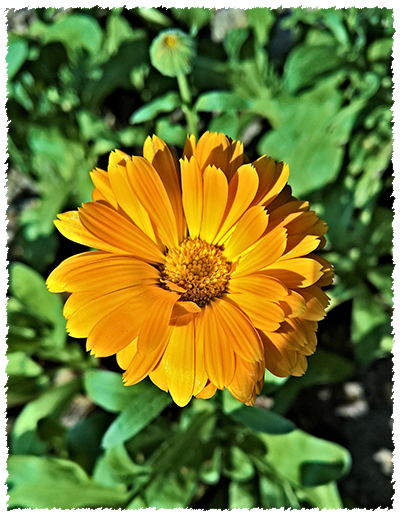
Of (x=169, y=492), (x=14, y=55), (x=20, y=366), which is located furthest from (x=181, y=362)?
(x=14, y=55)

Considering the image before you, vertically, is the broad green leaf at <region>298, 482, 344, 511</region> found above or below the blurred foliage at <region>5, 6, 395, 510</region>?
below

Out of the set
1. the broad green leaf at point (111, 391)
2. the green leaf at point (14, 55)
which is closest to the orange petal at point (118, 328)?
the broad green leaf at point (111, 391)

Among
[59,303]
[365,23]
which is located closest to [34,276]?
[59,303]

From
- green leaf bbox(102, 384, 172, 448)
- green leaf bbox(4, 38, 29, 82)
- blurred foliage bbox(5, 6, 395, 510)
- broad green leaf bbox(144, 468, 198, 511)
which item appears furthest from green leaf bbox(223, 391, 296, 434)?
green leaf bbox(4, 38, 29, 82)

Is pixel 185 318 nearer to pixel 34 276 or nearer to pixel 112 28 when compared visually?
pixel 34 276

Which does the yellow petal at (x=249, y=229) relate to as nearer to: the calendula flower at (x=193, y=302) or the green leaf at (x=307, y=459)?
the calendula flower at (x=193, y=302)

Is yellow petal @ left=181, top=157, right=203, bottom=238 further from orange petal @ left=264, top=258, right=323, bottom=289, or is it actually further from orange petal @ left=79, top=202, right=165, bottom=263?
orange petal @ left=264, top=258, right=323, bottom=289
